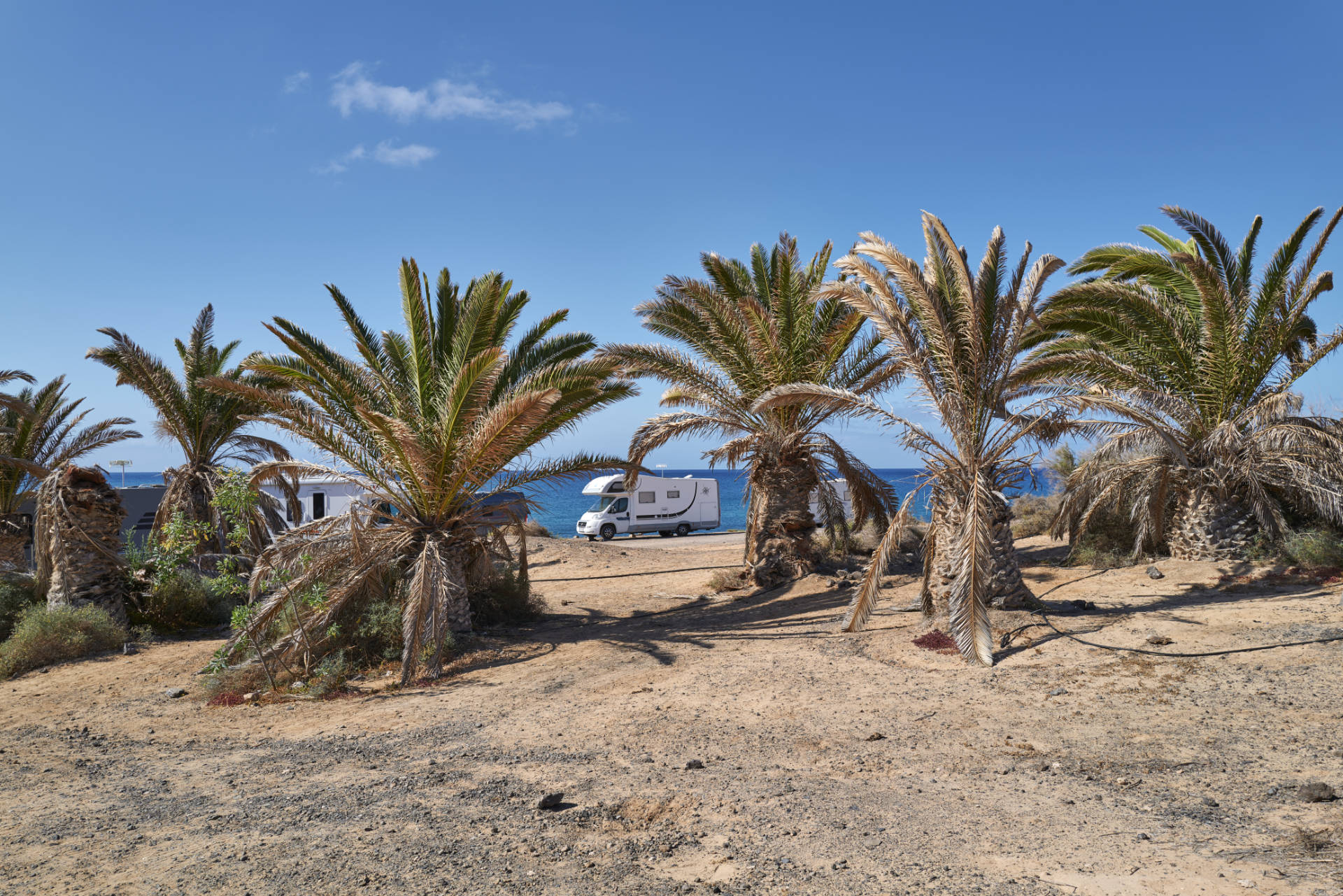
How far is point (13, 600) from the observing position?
1137cm

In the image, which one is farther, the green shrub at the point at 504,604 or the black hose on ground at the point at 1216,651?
the green shrub at the point at 504,604

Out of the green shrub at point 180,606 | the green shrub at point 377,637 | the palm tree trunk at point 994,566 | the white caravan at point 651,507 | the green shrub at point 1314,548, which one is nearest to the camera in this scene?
the palm tree trunk at point 994,566

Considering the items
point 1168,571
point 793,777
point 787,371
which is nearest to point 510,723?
point 793,777

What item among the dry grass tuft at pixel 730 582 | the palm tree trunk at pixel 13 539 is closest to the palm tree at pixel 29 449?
the palm tree trunk at pixel 13 539

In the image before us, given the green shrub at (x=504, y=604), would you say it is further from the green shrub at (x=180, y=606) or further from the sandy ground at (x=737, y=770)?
the green shrub at (x=180, y=606)

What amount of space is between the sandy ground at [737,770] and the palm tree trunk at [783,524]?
154 inches

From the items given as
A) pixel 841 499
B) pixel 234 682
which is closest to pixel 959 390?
pixel 841 499

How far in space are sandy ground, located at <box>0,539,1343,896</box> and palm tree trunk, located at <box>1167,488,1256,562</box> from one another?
1.29 m

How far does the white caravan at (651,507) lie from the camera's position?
30812mm

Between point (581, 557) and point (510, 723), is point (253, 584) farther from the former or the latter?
point (581, 557)

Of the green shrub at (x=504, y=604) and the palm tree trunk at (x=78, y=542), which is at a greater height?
the palm tree trunk at (x=78, y=542)

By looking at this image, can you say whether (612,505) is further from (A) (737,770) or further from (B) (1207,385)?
(A) (737,770)

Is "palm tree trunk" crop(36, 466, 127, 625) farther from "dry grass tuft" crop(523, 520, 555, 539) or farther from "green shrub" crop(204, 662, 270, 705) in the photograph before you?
"dry grass tuft" crop(523, 520, 555, 539)

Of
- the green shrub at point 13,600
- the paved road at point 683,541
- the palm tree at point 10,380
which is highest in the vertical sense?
the palm tree at point 10,380
